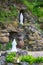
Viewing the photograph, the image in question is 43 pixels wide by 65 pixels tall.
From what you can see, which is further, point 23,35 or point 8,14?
point 8,14

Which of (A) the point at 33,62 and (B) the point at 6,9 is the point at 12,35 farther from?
(A) the point at 33,62

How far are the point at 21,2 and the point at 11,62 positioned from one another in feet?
48.6

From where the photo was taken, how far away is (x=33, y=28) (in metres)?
28.7

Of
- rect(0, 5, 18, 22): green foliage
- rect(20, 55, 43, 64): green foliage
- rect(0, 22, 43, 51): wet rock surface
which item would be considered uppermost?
rect(0, 5, 18, 22): green foliage

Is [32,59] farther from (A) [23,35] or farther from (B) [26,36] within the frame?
(B) [26,36]

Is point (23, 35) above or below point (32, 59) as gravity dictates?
above

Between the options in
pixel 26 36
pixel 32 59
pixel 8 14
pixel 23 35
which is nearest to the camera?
pixel 32 59

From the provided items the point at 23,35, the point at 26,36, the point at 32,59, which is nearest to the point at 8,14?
the point at 23,35

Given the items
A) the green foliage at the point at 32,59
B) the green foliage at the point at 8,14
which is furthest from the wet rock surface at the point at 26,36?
the green foliage at the point at 32,59

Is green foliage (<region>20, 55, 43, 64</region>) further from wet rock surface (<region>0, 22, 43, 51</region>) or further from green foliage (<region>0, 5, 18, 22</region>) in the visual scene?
green foliage (<region>0, 5, 18, 22</region>)

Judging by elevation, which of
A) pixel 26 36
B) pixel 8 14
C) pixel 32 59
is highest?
pixel 8 14

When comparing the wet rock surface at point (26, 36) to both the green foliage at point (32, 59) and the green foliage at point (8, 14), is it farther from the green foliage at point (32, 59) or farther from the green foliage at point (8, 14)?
the green foliage at point (32, 59)

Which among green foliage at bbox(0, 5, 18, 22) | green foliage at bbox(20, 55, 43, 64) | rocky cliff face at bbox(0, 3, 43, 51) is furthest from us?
green foliage at bbox(0, 5, 18, 22)

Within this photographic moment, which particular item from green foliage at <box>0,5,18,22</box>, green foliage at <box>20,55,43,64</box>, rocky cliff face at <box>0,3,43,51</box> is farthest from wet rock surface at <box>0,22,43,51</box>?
green foliage at <box>20,55,43,64</box>
